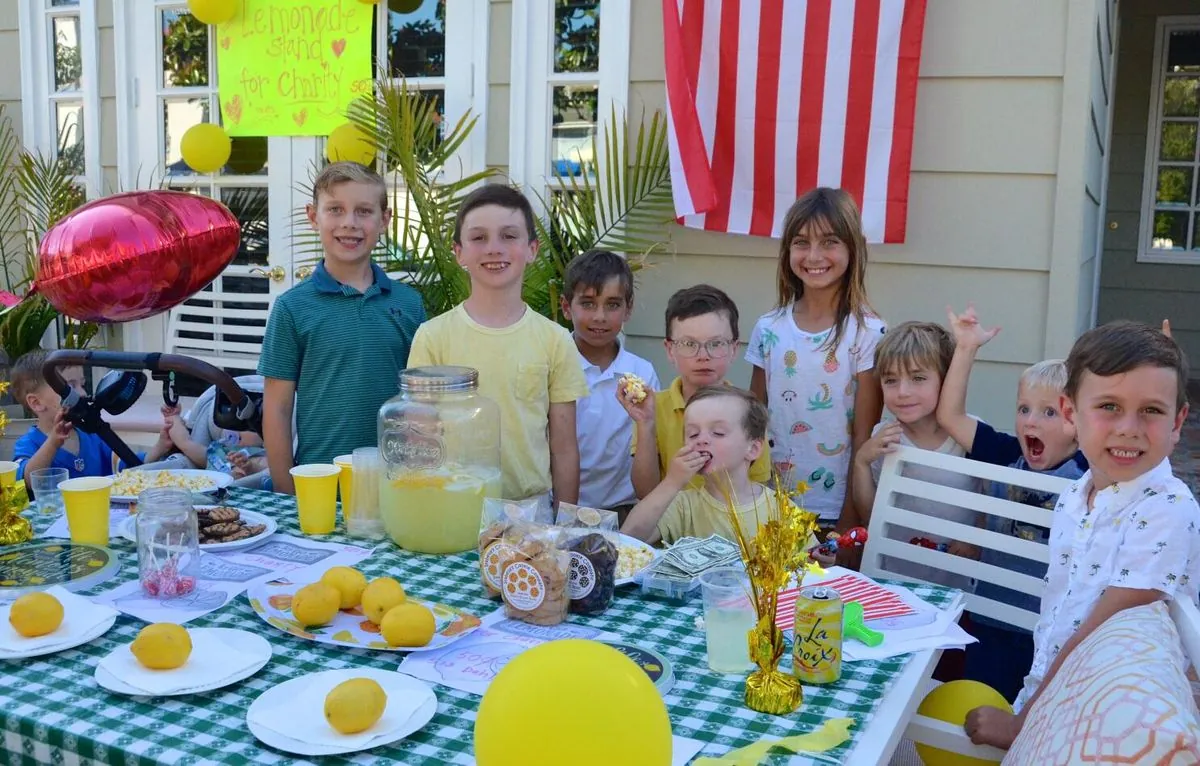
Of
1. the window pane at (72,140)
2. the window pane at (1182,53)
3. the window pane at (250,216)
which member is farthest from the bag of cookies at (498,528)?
the window pane at (1182,53)

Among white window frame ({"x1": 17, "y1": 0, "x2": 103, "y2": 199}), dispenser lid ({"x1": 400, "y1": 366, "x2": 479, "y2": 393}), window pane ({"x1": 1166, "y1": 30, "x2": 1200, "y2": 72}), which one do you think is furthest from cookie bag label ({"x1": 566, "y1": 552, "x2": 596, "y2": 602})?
window pane ({"x1": 1166, "y1": 30, "x2": 1200, "y2": 72})

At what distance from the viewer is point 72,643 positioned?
60.4 inches

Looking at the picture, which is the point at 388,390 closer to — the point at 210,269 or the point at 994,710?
the point at 210,269

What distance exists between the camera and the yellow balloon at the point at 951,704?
179cm

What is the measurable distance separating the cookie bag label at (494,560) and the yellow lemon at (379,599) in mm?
184

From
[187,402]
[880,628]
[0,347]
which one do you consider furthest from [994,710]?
[0,347]

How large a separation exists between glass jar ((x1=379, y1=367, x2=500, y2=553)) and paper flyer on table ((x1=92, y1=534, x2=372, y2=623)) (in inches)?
5.3

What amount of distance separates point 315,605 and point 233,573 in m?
0.39

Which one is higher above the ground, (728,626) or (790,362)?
(790,362)

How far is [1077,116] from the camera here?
329 centimetres

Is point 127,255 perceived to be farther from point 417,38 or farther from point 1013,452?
point 417,38

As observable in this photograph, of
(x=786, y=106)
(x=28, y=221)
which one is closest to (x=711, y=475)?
(x=786, y=106)

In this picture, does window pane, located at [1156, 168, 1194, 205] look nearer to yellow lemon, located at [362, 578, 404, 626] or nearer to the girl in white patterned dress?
the girl in white patterned dress

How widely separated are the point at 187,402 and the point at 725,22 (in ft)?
10.6
